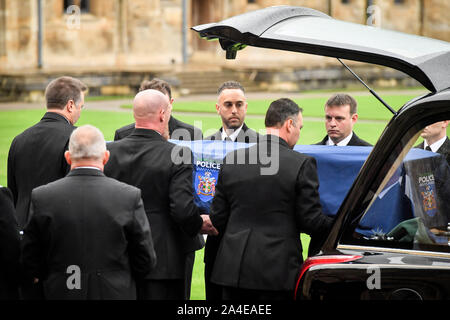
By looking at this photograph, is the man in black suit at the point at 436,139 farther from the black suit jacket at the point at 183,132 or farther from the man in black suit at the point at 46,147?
the black suit jacket at the point at 183,132

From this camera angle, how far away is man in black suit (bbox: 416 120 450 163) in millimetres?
4449

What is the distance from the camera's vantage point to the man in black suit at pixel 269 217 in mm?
5254

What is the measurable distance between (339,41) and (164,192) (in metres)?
1.69

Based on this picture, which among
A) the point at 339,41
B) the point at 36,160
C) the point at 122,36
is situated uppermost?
the point at 122,36

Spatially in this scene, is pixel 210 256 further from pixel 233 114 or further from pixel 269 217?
pixel 233 114

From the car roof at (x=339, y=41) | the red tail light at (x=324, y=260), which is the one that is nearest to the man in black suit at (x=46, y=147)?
the car roof at (x=339, y=41)

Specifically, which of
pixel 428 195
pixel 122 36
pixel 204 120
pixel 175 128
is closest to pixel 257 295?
pixel 428 195

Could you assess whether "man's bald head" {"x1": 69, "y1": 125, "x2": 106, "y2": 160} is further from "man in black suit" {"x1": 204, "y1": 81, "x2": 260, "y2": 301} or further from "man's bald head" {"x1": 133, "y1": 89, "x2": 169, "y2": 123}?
"man in black suit" {"x1": 204, "y1": 81, "x2": 260, "y2": 301}

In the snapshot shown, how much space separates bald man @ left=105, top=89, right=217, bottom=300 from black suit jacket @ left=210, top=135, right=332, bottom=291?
364 millimetres

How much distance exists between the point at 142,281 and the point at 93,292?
829 mm

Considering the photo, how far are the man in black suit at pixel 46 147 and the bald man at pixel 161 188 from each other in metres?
0.69

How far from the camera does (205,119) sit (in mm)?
24859

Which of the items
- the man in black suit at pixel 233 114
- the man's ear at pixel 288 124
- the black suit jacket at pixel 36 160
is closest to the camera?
the man's ear at pixel 288 124

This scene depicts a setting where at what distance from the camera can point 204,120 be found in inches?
963
